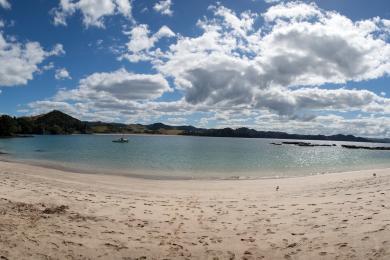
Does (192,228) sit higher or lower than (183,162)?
higher

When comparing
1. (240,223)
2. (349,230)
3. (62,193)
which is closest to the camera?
(349,230)

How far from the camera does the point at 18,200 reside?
15.0 metres

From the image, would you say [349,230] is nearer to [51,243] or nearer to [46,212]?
[51,243]

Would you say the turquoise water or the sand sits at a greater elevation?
the sand

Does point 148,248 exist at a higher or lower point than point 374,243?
lower

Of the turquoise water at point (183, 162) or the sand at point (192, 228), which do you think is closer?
the sand at point (192, 228)

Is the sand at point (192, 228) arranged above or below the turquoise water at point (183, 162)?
above

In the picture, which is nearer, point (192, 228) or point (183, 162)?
point (192, 228)

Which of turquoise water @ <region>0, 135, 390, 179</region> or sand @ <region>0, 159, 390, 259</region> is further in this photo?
turquoise water @ <region>0, 135, 390, 179</region>

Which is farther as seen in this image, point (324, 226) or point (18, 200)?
point (18, 200)

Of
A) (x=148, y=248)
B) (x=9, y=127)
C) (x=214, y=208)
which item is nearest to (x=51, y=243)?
(x=148, y=248)

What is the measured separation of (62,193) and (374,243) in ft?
46.3

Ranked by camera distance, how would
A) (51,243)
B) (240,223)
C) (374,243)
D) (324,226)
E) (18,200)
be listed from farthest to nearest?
(18,200) < (240,223) < (324,226) < (51,243) < (374,243)

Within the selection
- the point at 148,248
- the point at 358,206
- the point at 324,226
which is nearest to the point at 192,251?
the point at 148,248
